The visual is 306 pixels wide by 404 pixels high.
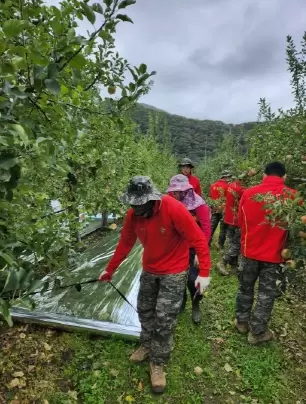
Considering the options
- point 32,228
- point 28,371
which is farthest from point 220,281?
point 32,228

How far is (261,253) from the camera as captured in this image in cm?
372

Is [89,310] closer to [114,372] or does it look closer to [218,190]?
[114,372]

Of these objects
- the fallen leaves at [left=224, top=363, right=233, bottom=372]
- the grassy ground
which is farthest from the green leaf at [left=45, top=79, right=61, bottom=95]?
the fallen leaves at [left=224, top=363, right=233, bottom=372]

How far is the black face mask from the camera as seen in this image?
2.88m

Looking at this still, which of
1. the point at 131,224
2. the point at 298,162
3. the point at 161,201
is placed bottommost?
the point at 131,224

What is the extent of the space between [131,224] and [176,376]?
5.40 feet

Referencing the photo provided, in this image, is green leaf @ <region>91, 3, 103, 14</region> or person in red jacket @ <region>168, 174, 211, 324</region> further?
person in red jacket @ <region>168, 174, 211, 324</region>

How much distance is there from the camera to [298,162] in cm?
335

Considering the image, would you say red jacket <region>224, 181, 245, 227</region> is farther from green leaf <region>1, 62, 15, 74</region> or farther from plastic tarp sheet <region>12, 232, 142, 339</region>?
green leaf <region>1, 62, 15, 74</region>

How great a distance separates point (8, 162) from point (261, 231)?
3.31m

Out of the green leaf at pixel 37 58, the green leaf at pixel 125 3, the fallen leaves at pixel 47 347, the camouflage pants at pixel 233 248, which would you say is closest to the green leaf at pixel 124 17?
the green leaf at pixel 125 3

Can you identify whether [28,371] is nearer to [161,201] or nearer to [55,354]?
[55,354]

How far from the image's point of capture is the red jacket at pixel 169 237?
2.93 meters

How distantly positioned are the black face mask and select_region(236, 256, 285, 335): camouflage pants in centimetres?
162
